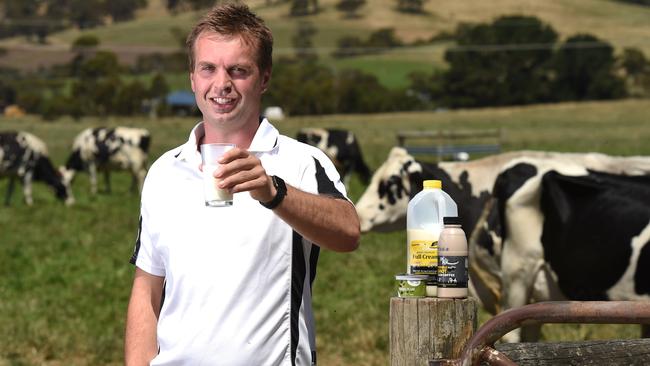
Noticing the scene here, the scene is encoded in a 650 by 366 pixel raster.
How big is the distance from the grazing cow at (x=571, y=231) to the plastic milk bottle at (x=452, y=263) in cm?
457

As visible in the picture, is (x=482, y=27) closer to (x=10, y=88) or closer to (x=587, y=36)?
(x=587, y=36)

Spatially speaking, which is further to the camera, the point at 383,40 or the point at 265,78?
the point at 383,40

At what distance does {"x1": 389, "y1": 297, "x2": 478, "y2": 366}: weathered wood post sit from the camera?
2.84 metres

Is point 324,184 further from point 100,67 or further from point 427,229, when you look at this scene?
point 100,67

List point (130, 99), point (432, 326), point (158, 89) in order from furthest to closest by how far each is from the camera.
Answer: point (158, 89), point (130, 99), point (432, 326)

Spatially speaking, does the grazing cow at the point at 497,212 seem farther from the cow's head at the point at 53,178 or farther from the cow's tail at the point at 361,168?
the cow's tail at the point at 361,168

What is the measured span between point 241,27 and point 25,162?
22426 mm

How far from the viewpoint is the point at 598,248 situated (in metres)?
7.29

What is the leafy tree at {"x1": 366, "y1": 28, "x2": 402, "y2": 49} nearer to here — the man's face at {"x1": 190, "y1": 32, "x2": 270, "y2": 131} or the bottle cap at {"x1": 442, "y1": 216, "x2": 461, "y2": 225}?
the man's face at {"x1": 190, "y1": 32, "x2": 270, "y2": 131}

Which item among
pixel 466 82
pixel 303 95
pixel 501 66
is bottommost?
pixel 303 95

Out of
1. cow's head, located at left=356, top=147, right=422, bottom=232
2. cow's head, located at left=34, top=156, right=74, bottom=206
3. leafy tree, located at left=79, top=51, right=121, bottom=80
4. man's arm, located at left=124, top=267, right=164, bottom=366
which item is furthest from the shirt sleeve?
leafy tree, located at left=79, top=51, right=121, bottom=80

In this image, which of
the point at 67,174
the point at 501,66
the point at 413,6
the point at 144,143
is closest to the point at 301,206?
the point at 67,174

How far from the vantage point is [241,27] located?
3035mm

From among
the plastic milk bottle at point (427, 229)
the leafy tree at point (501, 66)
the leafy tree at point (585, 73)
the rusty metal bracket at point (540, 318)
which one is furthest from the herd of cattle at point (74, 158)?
the leafy tree at point (585, 73)
